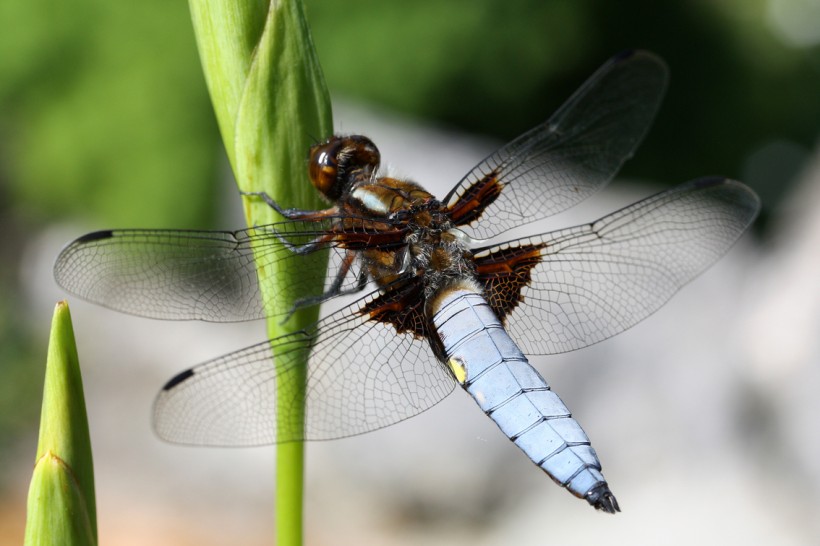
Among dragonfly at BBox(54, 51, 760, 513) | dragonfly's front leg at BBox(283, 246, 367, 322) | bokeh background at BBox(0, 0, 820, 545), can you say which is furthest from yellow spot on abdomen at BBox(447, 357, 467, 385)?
bokeh background at BBox(0, 0, 820, 545)

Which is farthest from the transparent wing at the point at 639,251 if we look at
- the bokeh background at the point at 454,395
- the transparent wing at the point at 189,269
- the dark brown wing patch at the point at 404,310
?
the bokeh background at the point at 454,395

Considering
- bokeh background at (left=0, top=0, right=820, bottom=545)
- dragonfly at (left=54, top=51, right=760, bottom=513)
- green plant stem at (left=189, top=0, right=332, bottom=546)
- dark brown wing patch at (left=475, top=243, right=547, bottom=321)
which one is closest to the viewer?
green plant stem at (left=189, top=0, right=332, bottom=546)

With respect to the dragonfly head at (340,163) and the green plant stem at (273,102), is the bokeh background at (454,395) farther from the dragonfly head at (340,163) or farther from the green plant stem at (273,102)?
the green plant stem at (273,102)

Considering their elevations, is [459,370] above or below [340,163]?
below

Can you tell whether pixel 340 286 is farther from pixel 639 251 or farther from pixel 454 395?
pixel 454 395

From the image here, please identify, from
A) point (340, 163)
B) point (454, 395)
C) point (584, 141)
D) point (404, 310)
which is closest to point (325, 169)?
point (340, 163)

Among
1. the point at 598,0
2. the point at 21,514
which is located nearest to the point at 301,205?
the point at 21,514

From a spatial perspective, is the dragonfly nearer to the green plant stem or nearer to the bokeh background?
the green plant stem
